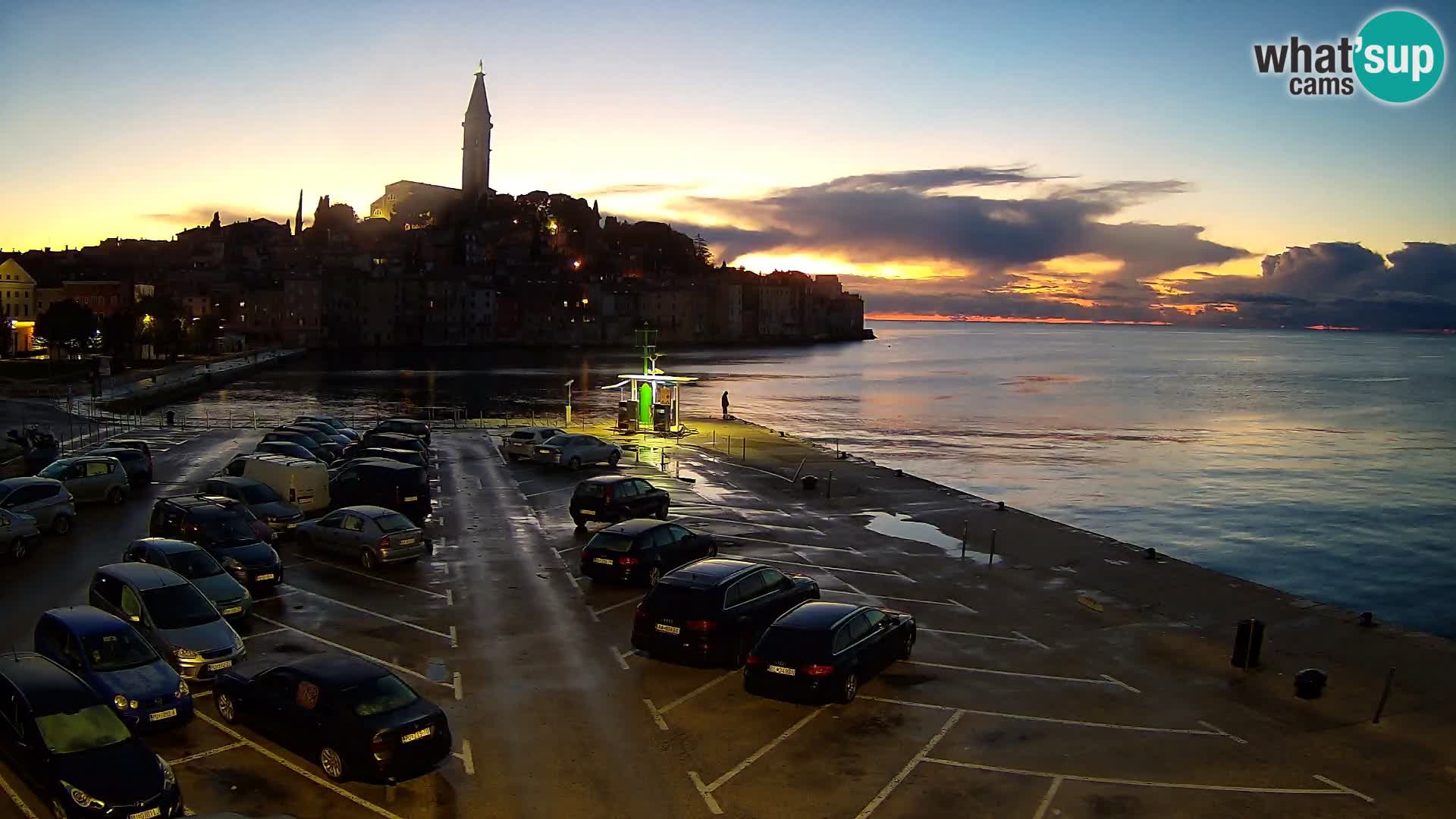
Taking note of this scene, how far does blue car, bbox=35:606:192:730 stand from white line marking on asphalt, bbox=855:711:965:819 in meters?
8.57

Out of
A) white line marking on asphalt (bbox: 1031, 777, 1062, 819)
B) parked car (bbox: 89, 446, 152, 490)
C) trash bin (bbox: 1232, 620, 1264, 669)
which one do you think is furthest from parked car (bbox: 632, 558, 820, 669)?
parked car (bbox: 89, 446, 152, 490)

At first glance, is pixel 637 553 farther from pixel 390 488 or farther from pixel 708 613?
pixel 390 488

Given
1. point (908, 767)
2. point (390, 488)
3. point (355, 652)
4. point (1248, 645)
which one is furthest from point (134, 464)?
point (1248, 645)

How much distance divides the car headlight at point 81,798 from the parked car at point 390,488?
16619 millimetres

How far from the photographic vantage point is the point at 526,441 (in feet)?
132

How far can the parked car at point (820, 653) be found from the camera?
14016mm

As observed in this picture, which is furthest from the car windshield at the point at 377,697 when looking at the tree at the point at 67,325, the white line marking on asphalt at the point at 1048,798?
the tree at the point at 67,325

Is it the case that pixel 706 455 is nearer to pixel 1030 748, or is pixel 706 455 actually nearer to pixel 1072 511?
pixel 1072 511

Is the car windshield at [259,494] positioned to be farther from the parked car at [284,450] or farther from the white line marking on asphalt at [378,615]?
the parked car at [284,450]

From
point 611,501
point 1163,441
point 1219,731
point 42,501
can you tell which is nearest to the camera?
point 1219,731

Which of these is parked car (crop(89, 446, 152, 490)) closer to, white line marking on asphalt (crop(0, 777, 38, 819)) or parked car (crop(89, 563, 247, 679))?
parked car (crop(89, 563, 247, 679))

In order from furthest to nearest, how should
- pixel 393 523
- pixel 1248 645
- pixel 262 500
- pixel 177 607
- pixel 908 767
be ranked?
pixel 262 500
pixel 393 523
pixel 1248 645
pixel 177 607
pixel 908 767

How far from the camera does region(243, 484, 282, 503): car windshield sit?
24922 millimetres

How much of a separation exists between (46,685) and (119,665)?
6.14 ft
